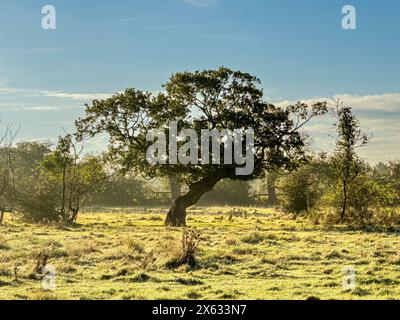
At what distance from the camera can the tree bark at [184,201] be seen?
37.5 m

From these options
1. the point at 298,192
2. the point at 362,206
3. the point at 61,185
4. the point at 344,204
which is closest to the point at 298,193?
the point at 298,192

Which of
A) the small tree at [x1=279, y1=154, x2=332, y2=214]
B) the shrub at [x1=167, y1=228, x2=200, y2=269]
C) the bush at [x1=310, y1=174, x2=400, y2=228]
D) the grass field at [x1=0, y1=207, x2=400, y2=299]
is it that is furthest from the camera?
the small tree at [x1=279, y1=154, x2=332, y2=214]

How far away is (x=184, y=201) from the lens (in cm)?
3859

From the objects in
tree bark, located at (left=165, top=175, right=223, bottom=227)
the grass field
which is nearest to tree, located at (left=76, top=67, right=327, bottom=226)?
tree bark, located at (left=165, top=175, right=223, bottom=227)

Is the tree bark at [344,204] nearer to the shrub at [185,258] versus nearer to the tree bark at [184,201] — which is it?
the tree bark at [184,201]

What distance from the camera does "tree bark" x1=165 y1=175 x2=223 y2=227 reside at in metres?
37.5

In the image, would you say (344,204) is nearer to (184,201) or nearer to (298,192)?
(298,192)

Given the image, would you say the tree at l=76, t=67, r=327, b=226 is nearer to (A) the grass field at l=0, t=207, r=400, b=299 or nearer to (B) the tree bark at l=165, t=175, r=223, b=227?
(B) the tree bark at l=165, t=175, r=223, b=227

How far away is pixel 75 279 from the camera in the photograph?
1458 cm

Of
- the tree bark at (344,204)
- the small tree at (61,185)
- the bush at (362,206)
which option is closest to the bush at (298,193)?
the bush at (362,206)

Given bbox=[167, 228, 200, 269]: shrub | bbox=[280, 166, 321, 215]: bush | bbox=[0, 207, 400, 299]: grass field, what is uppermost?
bbox=[280, 166, 321, 215]: bush

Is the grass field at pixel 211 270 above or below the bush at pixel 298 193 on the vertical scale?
below
